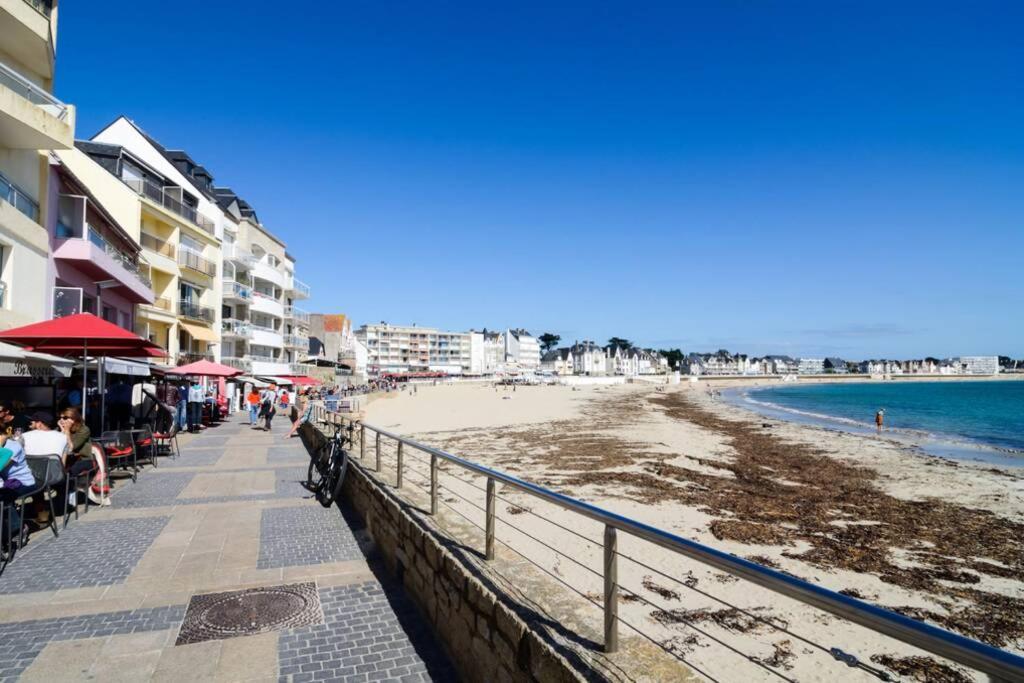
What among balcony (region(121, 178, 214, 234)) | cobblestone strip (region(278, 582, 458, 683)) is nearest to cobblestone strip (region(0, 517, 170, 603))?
cobblestone strip (region(278, 582, 458, 683))

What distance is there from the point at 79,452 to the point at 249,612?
498cm

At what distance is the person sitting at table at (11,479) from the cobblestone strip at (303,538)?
7.85 feet

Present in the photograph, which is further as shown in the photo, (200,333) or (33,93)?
(200,333)

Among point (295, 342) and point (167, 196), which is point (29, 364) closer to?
point (167, 196)

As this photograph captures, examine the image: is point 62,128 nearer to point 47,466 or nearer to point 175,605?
point 47,466

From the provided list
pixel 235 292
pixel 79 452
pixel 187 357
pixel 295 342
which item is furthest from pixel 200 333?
pixel 79 452

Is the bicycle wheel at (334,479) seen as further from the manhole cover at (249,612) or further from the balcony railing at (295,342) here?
the balcony railing at (295,342)

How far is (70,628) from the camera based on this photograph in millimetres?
4672

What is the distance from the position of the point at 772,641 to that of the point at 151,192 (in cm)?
3133

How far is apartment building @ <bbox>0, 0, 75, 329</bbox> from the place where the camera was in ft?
41.6

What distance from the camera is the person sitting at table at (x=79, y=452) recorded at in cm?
803

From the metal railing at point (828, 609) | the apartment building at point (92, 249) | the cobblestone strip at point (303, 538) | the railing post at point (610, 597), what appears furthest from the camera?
the apartment building at point (92, 249)

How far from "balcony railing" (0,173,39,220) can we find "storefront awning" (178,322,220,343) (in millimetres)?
16887

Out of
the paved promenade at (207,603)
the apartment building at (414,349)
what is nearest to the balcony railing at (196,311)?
the paved promenade at (207,603)
